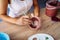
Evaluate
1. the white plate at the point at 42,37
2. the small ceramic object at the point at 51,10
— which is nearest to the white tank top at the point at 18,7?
the small ceramic object at the point at 51,10

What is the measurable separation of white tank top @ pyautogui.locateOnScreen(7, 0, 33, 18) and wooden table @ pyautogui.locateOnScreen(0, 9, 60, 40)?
4.5 inches

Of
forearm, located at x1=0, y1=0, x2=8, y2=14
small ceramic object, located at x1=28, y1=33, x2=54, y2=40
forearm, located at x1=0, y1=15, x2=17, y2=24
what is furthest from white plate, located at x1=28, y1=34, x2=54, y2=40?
forearm, located at x1=0, y1=0, x2=8, y2=14

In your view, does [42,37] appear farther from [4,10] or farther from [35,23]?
[4,10]

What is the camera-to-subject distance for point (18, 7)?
1.08 metres

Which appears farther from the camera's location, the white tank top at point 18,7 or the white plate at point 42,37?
the white tank top at point 18,7

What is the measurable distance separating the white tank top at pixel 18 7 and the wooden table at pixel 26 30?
0.12 m

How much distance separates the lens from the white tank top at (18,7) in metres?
1.08

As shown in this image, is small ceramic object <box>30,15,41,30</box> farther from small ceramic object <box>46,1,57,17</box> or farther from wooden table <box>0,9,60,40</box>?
small ceramic object <box>46,1,57,17</box>

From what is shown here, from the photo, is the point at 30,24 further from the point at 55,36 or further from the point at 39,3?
the point at 39,3

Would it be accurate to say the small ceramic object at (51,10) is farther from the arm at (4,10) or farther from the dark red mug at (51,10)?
the arm at (4,10)

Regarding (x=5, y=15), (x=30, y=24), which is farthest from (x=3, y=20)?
(x=30, y=24)

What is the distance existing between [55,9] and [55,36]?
27cm

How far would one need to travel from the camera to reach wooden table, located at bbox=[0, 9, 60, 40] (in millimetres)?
875

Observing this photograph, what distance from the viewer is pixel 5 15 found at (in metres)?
1.06
